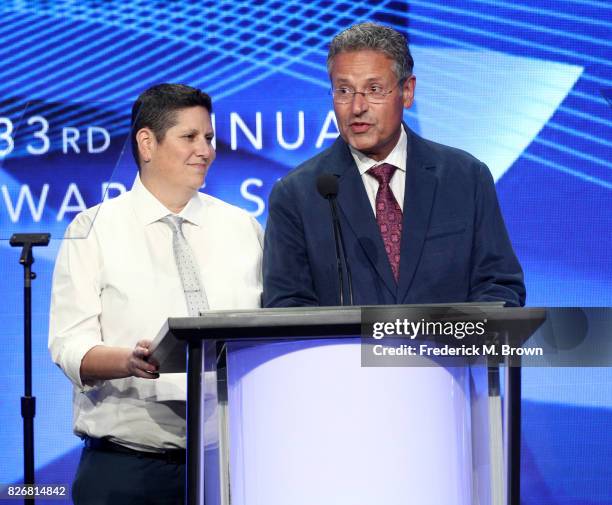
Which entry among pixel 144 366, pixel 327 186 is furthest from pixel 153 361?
pixel 327 186

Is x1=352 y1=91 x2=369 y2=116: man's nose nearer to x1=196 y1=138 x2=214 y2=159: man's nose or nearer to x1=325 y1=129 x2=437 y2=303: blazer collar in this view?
x1=325 y1=129 x2=437 y2=303: blazer collar

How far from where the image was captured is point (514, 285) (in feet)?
8.50

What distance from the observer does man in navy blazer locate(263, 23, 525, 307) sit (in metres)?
2.63

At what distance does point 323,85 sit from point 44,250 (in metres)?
1.63

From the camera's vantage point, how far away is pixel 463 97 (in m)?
4.00

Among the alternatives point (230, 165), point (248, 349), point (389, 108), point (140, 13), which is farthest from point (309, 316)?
point (140, 13)

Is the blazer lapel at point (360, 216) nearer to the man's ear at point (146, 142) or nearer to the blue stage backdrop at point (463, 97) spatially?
the man's ear at point (146, 142)

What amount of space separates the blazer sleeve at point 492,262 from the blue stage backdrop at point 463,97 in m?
1.29

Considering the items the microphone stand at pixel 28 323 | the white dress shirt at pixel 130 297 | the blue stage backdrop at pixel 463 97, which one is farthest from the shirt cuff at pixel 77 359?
the blue stage backdrop at pixel 463 97

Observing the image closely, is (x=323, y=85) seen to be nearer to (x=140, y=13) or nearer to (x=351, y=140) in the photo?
(x=140, y=13)

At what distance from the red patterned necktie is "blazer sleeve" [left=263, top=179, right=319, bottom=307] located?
21 centimetres

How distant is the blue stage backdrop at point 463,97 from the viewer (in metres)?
3.88

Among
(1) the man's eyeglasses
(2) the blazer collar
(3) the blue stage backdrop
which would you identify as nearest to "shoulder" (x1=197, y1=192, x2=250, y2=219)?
(2) the blazer collar

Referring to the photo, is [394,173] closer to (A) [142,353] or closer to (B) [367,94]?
(B) [367,94]
